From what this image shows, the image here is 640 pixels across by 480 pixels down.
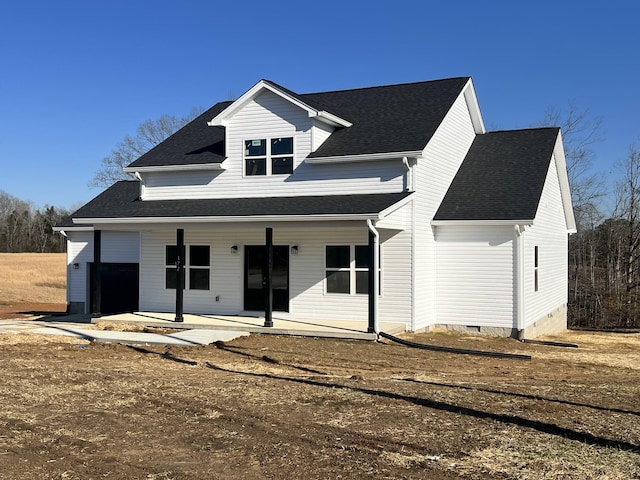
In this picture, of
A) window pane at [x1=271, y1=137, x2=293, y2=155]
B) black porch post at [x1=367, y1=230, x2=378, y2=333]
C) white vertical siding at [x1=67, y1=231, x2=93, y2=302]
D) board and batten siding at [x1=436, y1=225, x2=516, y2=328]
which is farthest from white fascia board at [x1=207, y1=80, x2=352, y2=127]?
white vertical siding at [x1=67, y1=231, x2=93, y2=302]

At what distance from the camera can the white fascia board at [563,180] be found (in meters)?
21.5

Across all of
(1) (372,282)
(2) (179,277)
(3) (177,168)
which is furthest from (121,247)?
(1) (372,282)

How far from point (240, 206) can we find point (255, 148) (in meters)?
2.16

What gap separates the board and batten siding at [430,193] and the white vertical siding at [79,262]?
12.1m

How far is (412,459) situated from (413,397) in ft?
9.23

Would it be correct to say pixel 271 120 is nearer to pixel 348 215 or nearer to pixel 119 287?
pixel 348 215

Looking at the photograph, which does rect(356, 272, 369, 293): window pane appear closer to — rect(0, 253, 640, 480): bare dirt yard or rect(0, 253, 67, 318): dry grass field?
rect(0, 253, 640, 480): bare dirt yard

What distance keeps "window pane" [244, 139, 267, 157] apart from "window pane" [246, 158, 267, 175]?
0.17 meters

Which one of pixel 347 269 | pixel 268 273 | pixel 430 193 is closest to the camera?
pixel 268 273

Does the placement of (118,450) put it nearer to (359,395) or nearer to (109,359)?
(359,395)

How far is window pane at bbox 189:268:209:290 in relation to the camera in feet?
64.0

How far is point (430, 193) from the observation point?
1811 centimetres

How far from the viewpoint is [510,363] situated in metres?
13.1

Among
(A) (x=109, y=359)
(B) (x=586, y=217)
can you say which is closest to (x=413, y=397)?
(A) (x=109, y=359)
